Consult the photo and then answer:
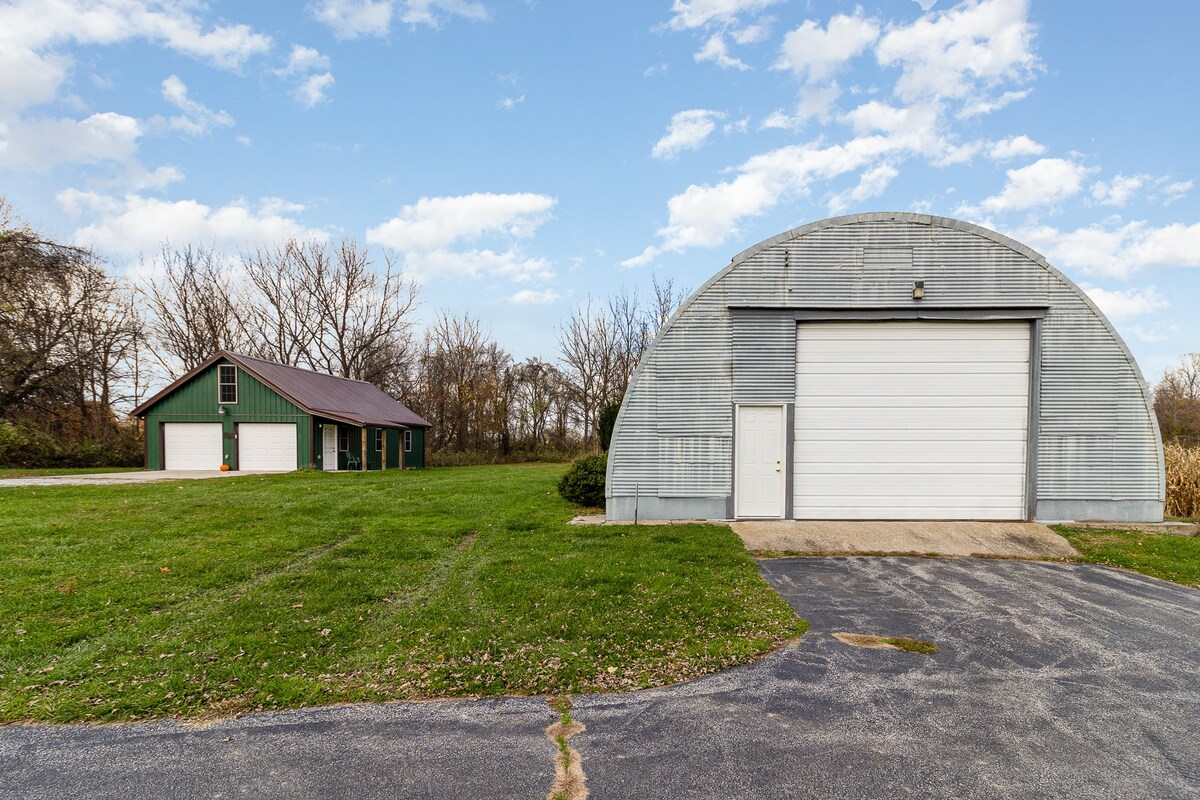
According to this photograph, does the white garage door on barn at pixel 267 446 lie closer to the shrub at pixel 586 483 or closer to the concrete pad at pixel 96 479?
the concrete pad at pixel 96 479

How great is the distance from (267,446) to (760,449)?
19788mm

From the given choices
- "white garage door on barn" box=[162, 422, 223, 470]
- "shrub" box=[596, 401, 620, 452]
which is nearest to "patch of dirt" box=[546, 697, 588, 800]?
→ "shrub" box=[596, 401, 620, 452]

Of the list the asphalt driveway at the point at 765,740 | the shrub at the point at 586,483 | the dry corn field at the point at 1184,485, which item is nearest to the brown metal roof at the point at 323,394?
the shrub at the point at 586,483

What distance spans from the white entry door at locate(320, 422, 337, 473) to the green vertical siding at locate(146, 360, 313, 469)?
1001 millimetres

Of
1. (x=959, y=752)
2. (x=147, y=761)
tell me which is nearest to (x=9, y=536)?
(x=147, y=761)

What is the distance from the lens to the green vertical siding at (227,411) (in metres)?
21.8

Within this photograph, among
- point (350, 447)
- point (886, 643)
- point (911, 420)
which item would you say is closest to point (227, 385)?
point (350, 447)

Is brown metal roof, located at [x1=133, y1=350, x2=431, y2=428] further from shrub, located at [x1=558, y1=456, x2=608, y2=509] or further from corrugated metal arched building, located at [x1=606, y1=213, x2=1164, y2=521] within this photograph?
corrugated metal arched building, located at [x1=606, y1=213, x2=1164, y2=521]

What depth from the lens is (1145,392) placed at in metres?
9.31

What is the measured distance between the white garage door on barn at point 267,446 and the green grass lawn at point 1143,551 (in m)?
23.0

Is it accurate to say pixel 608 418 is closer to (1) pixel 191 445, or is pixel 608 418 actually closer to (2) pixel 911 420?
(2) pixel 911 420

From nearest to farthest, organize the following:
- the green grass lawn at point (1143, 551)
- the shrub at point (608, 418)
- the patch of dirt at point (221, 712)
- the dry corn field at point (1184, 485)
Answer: the patch of dirt at point (221, 712) < the green grass lawn at point (1143, 551) < the dry corn field at point (1184, 485) < the shrub at point (608, 418)

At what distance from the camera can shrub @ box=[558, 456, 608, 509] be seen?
1145 cm

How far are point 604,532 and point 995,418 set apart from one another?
6.83 m
